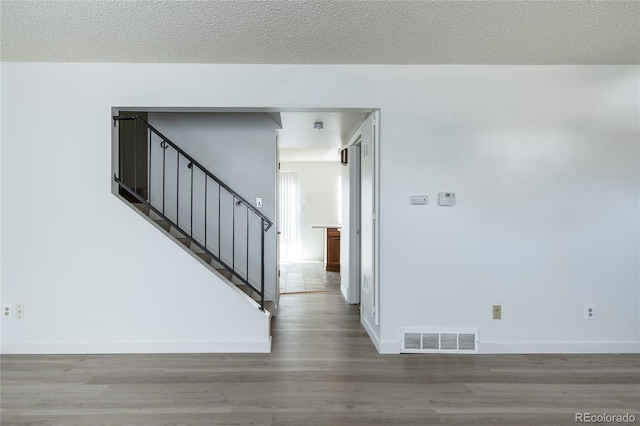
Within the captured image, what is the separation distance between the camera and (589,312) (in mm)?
3143

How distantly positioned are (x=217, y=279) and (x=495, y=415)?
2.19 metres

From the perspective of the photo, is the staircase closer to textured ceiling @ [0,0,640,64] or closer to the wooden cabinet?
textured ceiling @ [0,0,640,64]

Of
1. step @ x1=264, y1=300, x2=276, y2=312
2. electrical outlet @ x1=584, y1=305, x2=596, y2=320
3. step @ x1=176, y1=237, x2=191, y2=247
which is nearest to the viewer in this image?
electrical outlet @ x1=584, y1=305, x2=596, y2=320

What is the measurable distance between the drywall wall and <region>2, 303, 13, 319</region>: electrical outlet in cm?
156

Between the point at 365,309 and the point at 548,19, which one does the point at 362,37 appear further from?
the point at 365,309

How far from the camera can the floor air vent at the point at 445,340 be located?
3.12 meters

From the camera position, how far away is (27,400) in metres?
2.31

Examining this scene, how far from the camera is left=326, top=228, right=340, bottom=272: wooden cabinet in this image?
7.48m

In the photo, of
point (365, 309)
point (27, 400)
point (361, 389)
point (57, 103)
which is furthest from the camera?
point (365, 309)

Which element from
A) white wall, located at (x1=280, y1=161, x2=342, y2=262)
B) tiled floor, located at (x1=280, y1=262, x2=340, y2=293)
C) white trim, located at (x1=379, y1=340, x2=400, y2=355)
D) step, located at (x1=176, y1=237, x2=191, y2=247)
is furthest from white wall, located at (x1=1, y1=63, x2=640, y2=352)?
white wall, located at (x1=280, y1=161, x2=342, y2=262)

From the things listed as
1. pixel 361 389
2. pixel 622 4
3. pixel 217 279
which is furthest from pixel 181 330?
pixel 622 4

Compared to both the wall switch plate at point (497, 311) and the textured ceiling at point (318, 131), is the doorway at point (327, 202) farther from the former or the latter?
the wall switch plate at point (497, 311)

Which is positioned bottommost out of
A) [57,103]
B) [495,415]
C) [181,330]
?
[495,415]

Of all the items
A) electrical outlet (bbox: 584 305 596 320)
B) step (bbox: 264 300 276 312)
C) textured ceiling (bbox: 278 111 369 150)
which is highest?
textured ceiling (bbox: 278 111 369 150)
